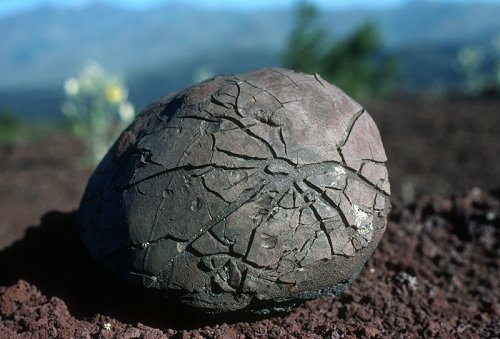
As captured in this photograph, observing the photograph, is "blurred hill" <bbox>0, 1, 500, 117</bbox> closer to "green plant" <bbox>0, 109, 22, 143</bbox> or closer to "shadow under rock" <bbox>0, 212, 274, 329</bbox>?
"green plant" <bbox>0, 109, 22, 143</bbox>

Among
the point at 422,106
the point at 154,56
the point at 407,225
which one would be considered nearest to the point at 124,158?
the point at 407,225

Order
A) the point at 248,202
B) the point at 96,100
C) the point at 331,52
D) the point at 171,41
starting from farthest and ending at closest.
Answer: the point at 171,41 → the point at 331,52 → the point at 96,100 → the point at 248,202

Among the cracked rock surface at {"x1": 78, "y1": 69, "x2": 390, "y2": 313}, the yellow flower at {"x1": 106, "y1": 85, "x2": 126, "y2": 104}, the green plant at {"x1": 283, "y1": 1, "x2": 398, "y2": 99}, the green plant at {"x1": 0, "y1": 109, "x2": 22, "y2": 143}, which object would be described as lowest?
the cracked rock surface at {"x1": 78, "y1": 69, "x2": 390, "y2": 313}

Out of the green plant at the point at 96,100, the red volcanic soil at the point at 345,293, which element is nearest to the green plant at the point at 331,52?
the green plant at the point at 96,100

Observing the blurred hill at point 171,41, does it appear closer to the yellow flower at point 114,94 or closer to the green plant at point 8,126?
the green plant at point 8,126

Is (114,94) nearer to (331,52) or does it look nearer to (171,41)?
(331,52)

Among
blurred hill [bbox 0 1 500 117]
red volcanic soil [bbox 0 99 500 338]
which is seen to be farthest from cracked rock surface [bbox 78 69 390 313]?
blurred hill [bbox 0 1 500 117]

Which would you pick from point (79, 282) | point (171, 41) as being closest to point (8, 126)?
point (79, 282)

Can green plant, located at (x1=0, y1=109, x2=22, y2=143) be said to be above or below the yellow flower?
above
